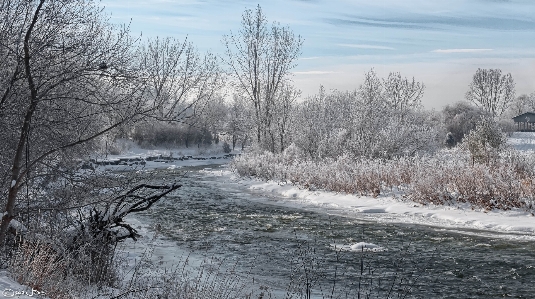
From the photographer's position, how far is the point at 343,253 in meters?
12.3

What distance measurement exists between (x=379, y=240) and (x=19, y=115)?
9.33 m

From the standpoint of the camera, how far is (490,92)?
82.8 m

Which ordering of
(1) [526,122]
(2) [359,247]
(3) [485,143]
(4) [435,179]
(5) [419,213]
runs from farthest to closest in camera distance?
(1) [526,122] < (3) [485,143] < (4) [435,179] < (5) [419,213] < (2) [359,247]

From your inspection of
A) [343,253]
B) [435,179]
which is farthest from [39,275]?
[435,179]

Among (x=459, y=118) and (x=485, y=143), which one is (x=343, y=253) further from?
(x=459, y=118)

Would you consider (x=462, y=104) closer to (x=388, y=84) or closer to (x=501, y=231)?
(x=388, y=84)

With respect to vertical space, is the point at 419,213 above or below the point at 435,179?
below

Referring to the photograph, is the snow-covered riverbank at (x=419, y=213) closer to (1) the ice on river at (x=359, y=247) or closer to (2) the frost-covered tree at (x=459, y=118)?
(1) the ice on river at (x=359, y=247)

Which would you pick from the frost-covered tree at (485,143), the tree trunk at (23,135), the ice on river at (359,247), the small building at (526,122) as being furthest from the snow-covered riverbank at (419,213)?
the small building at (526,122)

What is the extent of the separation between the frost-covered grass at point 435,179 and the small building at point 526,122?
61498mm

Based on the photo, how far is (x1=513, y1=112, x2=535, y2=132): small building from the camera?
3300 inches

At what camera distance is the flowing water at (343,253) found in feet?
31.4

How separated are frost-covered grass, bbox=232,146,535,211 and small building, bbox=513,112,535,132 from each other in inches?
2421

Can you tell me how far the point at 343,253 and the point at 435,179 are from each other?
9.01m
